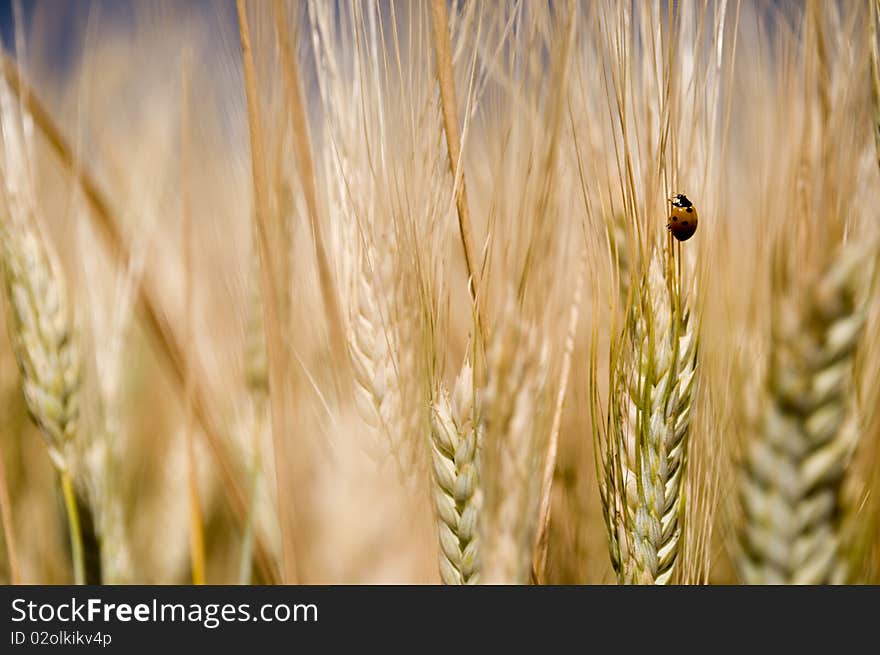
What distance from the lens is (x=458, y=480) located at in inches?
19.3

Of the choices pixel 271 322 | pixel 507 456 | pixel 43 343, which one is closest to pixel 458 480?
pixel 507 456

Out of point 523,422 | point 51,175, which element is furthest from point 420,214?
point 51,175

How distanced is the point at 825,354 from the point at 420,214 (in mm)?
335

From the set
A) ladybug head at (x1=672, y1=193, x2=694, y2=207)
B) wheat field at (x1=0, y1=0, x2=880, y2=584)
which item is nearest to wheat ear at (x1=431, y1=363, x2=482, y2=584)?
wheat field at (x1=0, y1=0, x2=880, y2=584)

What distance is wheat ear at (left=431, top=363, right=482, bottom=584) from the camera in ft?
1.60

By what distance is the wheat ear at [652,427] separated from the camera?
1.63 feet

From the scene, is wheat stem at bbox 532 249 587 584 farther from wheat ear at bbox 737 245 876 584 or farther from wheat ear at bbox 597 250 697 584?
wheat ear at bbox 737 245 876 584

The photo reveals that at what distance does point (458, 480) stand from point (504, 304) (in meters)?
0.15

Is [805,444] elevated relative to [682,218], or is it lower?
lower

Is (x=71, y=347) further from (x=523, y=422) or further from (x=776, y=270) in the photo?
(x=776, y=270)

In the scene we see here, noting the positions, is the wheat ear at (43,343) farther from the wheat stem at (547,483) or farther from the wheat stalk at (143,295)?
the wheat stem at (547,483)

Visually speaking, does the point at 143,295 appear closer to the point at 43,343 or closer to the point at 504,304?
the point at 43,343

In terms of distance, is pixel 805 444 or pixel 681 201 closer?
pixel 805 444

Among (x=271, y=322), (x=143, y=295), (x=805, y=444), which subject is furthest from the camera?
(x=143, y=295)
